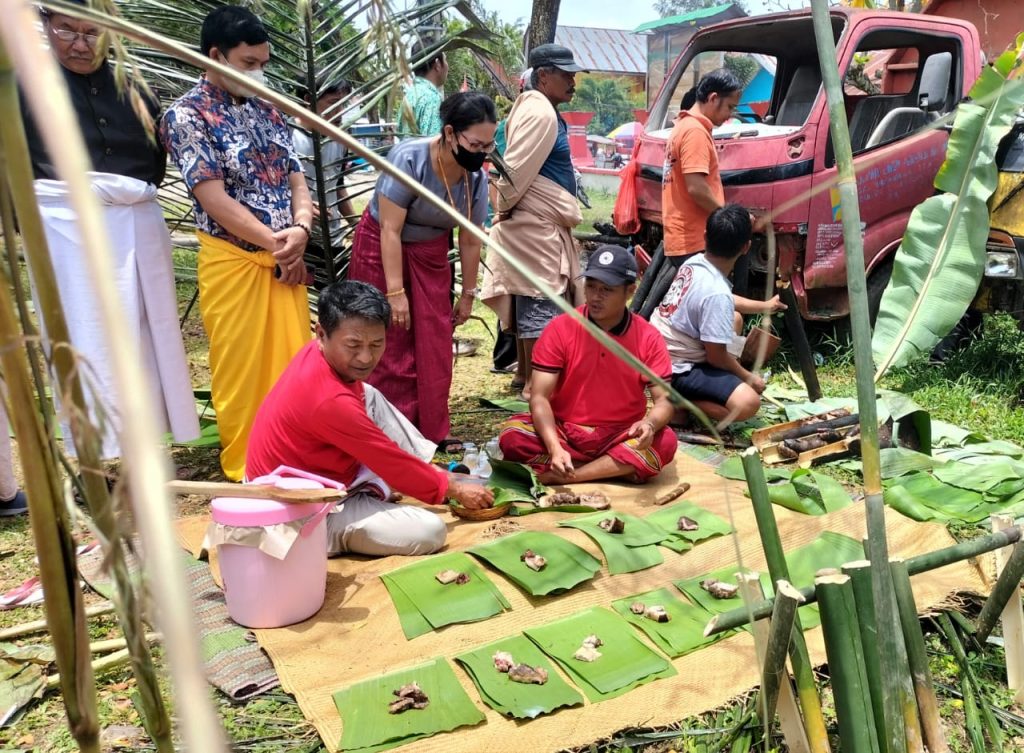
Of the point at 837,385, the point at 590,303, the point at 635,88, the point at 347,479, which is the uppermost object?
the point at 635,88

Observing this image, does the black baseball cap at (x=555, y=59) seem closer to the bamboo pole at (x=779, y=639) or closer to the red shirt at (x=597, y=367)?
the red shirt at (x=597, y=367)

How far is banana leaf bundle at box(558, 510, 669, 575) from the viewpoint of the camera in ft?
9.12

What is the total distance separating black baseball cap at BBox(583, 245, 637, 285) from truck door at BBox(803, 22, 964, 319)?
194cm

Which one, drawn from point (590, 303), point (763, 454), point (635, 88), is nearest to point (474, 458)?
point (590, 303)

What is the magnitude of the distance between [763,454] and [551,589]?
5.28ft

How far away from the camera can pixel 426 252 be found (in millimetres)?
3707

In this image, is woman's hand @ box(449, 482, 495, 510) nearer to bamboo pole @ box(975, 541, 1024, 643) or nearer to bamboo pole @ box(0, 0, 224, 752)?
bamboo pole @ box(975, 541, 1024, 643)

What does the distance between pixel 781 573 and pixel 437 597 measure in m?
1.25

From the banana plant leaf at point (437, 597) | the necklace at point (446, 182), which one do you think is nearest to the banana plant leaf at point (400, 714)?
the banana plant leaf at point (437, 597)

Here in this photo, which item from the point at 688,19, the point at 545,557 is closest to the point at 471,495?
the point at 545,557

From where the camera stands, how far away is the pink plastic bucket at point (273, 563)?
2.32m

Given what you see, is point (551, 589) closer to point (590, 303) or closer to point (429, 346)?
point (590, 303)

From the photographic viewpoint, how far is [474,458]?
3.88 m

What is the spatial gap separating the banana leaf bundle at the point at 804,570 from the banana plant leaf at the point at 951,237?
661 mm
